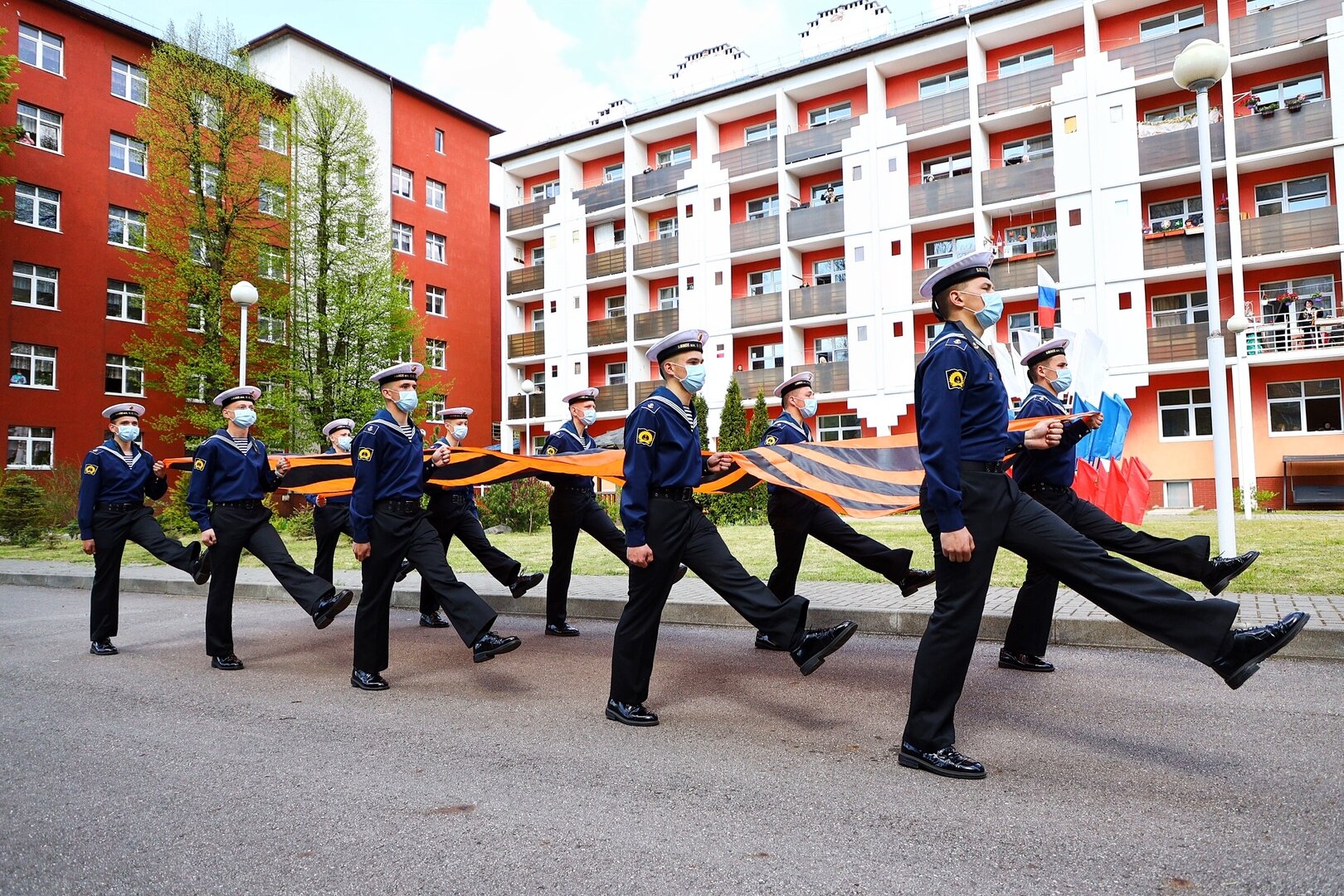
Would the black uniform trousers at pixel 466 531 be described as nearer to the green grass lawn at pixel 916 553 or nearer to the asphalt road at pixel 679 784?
the asphalt road at pixel 679 784

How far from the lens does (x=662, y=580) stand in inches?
221

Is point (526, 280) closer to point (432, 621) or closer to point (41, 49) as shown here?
point (41, 49)

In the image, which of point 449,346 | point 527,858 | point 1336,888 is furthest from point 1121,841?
point 449,346

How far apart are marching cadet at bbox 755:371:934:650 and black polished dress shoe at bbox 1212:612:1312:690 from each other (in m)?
3.18

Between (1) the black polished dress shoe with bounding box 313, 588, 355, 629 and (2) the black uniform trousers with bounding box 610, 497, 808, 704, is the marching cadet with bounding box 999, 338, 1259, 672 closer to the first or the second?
(2) the black uniform trousers with bounding box 610, 497, 808, 704

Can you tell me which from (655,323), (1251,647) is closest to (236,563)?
(1251,647)

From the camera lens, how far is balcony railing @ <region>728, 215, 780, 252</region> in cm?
3781

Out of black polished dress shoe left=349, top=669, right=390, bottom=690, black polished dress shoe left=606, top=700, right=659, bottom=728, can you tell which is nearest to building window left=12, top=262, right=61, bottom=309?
black polished dress shoe left=349, top=669, right=390, bottom=690

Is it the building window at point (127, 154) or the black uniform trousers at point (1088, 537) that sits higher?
the building window at point (127, 154)

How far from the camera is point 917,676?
446 cm

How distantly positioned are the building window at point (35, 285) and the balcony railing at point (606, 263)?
20.9 m

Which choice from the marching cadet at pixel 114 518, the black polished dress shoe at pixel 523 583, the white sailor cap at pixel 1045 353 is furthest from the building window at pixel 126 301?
the white sailor cap at pixel 1045 353

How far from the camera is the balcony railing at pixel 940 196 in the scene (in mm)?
33375

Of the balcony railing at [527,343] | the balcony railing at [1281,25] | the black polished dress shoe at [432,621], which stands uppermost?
the balcony railing at [1281,25]
